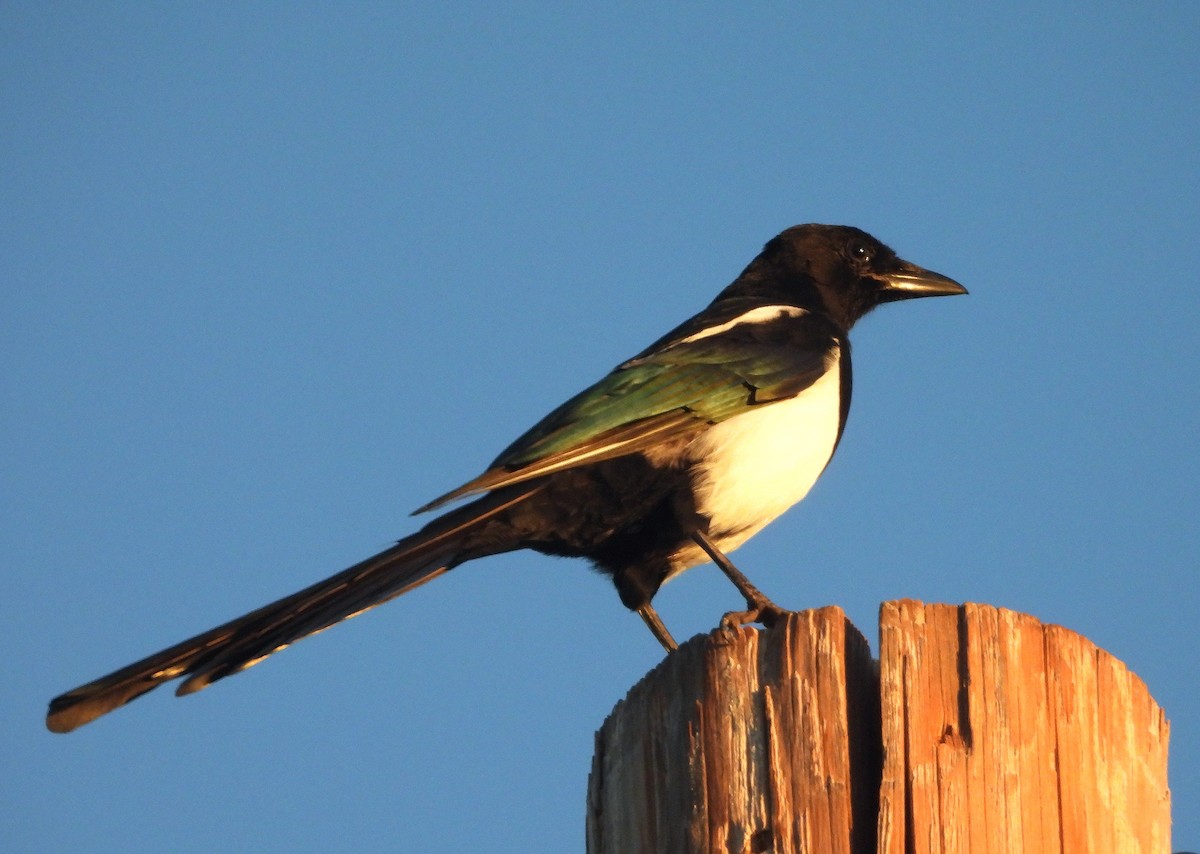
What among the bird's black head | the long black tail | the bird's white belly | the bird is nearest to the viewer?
the long black tail

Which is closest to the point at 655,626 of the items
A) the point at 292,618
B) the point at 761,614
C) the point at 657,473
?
the point at 657,473

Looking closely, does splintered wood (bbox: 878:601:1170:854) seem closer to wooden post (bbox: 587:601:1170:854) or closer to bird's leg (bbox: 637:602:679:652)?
wooden post (bbox: 587:601:1170:854)

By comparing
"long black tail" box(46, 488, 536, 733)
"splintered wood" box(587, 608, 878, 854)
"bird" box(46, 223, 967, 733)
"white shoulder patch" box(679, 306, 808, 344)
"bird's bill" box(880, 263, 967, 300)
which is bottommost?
"splintered wood" box(587, 608, 878, 854)

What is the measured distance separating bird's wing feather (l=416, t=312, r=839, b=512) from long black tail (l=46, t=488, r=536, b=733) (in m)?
0.16

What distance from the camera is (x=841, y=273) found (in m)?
6.28

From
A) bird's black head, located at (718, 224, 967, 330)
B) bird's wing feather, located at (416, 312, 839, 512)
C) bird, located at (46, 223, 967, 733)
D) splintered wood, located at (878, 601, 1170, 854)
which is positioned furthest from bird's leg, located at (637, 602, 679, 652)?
splintered wood, located at (878, 601, 1170, 854)

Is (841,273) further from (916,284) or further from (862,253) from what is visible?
(916,284)

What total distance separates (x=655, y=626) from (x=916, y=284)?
7.46 feet

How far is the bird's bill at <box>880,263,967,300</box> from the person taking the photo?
20.5 feet

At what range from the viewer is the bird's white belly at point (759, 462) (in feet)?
15.3

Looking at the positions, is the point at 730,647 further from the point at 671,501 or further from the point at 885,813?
the point at 671,501

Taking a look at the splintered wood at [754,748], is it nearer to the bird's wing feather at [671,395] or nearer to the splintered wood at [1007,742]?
the splintered wood at [1007,742]

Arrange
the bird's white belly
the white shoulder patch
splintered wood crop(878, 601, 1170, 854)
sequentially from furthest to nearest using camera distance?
the white shoulder patch, the bird's white belly, splintered wood crop(878, 601, 1170, 854)

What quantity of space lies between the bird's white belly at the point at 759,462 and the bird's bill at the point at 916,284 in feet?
4.57
